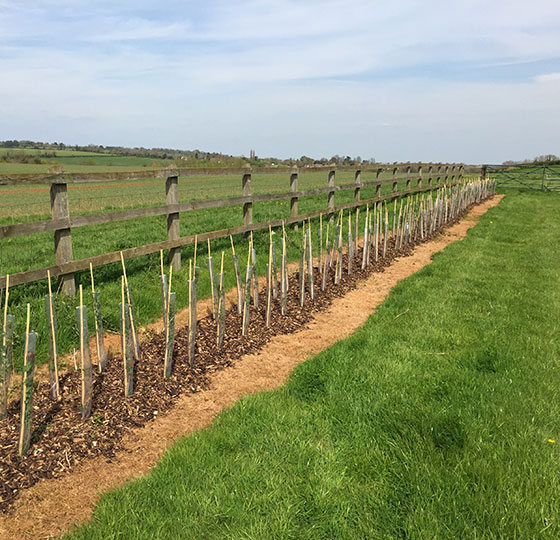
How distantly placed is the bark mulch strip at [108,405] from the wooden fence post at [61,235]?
137 cm

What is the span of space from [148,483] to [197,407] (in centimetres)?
107

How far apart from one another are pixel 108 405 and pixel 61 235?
248 centimetres

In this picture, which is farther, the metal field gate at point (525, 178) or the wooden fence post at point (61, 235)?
the metal field gate at point (525, 178)

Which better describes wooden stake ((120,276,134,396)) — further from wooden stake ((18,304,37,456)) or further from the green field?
the green field

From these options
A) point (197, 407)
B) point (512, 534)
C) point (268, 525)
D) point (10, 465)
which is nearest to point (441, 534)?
point (512, 534)

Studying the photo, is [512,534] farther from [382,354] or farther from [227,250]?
[227,250]

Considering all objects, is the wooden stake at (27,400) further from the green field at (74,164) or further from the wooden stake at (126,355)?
the green field at (74,164)

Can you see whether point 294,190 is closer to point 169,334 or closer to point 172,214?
point 172,214

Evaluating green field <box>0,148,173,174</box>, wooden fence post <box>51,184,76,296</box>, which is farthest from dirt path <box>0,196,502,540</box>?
green field <box>0,148,173,174</box>

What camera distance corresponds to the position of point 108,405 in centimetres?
362

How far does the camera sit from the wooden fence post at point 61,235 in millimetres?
5230

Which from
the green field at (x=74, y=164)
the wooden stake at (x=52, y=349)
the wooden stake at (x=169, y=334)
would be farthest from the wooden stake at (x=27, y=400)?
the green field at (x=74, y=164)

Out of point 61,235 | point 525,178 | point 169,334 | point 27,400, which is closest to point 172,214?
point 61,235

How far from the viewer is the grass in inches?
95.6
